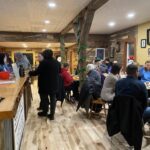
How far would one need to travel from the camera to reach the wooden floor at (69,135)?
10.1 feet

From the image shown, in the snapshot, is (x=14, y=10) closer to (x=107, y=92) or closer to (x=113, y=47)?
(x=107, y=92)

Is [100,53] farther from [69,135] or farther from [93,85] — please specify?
[69,135]

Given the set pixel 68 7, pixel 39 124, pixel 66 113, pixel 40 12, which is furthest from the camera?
pixel 40 12

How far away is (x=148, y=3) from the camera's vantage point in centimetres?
488

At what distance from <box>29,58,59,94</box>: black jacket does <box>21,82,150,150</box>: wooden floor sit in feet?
2.28

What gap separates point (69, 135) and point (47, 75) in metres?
1.28

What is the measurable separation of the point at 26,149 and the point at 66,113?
1.94m

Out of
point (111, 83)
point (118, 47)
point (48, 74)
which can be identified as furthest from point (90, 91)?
point (118, 47)

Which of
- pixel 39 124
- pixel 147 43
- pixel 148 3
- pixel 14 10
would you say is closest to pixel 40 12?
pixel 14 10

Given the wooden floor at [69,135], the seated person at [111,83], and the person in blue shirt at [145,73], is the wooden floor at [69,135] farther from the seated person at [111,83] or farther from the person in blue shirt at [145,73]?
the person in blue shirt at [145,73]

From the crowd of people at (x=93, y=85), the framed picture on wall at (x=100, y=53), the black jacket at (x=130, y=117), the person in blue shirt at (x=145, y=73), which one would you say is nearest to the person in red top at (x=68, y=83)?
the crowd of people at (x=93, y=85)

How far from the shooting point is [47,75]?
415 centimetres

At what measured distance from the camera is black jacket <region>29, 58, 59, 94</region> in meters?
4.14

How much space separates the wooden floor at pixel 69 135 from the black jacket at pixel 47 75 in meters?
0.69
